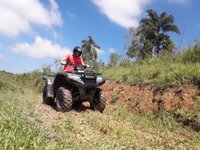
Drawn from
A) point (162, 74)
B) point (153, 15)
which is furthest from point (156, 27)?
point (162, 74)

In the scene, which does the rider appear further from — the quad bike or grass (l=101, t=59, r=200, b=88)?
grass (l=101, t=59, r=200, b=88)

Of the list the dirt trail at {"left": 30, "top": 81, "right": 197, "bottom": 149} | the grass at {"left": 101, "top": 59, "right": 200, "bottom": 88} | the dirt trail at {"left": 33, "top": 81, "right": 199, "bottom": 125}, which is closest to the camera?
the dirt trail at {"left": 30, "top": 81, "right": 197, "bottom": 149}

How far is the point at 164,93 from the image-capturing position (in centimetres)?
1219

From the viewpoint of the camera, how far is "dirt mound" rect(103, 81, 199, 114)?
11.2 m

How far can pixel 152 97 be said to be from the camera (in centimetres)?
1259

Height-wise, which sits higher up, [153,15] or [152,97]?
[153,15]

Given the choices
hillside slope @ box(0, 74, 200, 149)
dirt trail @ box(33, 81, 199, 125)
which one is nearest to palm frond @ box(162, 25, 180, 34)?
dirt trail @ box(33, 81, 199, 125)

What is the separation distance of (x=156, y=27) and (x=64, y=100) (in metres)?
41.3

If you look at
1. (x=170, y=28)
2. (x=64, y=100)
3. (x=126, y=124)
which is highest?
(x=170, y=28)

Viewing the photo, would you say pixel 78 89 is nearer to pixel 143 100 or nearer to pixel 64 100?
pixel 64 100

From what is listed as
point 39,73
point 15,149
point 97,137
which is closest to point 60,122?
point 97,137

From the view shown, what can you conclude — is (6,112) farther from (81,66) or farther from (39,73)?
(39,73)

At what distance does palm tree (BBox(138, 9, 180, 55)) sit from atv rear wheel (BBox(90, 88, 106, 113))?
125 ft

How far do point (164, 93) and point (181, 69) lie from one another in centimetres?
111
